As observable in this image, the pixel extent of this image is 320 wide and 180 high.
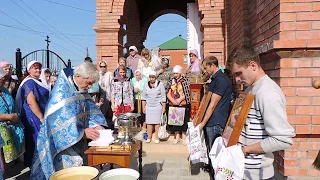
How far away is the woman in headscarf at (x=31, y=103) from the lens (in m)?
3.97

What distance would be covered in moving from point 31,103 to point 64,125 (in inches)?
47.6

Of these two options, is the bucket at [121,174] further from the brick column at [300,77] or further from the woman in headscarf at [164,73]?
the woman in headscarf at [164,73]

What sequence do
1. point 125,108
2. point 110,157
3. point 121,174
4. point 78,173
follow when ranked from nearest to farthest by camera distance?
point 78,173
point 121,174
point 110,157
point 125,108

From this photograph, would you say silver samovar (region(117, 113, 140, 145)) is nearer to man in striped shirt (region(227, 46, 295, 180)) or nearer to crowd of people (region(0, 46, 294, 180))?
crowd of people (region(0, 46, 294, 180))

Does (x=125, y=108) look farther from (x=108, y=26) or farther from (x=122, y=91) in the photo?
(x=108, y=26)

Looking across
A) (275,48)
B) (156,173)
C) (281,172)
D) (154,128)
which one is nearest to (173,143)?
(154,128)

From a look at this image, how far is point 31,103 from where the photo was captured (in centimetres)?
392

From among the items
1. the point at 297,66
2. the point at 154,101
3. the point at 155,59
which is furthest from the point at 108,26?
the point at 297,66

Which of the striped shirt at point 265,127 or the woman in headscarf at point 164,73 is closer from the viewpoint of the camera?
the striped shirt at point 265,127

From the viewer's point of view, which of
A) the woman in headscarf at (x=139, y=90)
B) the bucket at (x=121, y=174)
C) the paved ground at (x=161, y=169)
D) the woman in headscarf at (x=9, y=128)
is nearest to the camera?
the bucket at (x=121, y=174)

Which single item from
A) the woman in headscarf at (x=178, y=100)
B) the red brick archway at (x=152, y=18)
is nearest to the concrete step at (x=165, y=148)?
the woman in headscarf at (x=178, y=100)

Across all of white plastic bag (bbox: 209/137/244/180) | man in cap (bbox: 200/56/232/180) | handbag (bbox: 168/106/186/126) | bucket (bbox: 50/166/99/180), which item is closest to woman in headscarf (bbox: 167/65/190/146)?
handbag (bbox: 168/106/186/126)

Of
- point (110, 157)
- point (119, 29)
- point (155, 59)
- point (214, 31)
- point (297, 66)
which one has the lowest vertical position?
point (110, 157)

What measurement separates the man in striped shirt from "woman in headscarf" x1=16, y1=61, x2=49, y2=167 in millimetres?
2957
